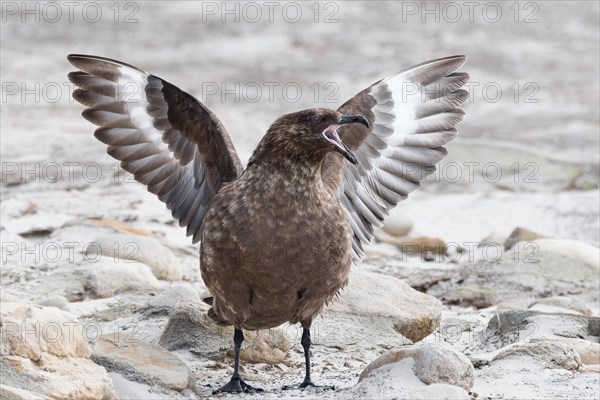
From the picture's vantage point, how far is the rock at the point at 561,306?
6.58 metres

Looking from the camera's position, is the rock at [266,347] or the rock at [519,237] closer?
the rock at [266,347]

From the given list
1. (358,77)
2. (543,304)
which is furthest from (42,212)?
(358,77)

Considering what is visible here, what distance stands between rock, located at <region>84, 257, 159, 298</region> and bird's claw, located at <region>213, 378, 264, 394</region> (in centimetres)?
166

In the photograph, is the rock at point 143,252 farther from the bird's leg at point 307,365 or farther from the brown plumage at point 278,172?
the bird's leg at point 307,365

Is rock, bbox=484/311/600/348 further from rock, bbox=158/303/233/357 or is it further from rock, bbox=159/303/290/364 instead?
rock, bbox=158/303/233/357

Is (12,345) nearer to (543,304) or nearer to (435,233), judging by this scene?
(543,304)

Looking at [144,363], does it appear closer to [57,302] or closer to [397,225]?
[57,302]

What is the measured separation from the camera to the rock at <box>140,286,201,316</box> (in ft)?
19.7

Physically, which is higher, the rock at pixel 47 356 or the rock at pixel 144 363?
the rock at pixel 47 356

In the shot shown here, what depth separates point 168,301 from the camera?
19.9 feet

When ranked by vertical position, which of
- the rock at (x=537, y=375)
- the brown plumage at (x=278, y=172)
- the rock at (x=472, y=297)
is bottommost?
the rock at (x=472, y=297)

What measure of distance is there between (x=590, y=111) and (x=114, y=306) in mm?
8220

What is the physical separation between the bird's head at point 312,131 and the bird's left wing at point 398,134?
3.57 ft

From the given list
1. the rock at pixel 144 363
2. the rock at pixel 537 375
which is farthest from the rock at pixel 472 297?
the rock at pixel 144 363
